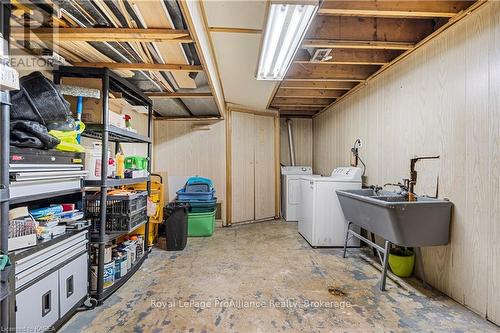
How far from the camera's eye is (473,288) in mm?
1963

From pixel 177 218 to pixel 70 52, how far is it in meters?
2.15

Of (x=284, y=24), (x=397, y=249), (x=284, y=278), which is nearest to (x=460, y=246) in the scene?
(x=397, y=249)

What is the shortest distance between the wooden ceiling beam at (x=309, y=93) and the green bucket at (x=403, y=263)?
262 cm

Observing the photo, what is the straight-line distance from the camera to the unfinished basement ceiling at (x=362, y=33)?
1945mm

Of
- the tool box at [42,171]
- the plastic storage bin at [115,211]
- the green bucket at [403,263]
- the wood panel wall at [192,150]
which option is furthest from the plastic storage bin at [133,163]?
the green bucket at [403,263]

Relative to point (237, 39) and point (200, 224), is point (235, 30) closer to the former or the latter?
point (237, 39)

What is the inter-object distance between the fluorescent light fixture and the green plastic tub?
2306 mm

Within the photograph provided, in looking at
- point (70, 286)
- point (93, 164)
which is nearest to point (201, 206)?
point (93, 164)

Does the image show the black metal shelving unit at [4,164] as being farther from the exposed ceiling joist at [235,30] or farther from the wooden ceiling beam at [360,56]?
the wooden ceiling beam at [360,56]

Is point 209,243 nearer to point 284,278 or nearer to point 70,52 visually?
point 284,278

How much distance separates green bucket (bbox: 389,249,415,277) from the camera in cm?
255

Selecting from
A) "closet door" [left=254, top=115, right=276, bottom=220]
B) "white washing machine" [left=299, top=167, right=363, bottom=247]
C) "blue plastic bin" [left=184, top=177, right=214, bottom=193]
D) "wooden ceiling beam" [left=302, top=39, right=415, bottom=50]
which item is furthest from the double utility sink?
"closet door" [left=254, top=115, right=276, bottom=220]

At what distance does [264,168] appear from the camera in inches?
201

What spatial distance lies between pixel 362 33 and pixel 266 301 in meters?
2.54
